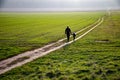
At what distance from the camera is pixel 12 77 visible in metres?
17.9

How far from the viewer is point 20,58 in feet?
80.4

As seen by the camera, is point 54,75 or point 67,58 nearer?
point 54,75

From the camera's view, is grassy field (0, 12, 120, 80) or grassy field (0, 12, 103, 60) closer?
grassy field (0, 12, 120, 80)

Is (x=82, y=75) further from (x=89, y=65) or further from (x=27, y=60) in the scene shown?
(x=27, y=60)

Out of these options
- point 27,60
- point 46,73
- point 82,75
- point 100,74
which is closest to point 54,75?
point 46,73

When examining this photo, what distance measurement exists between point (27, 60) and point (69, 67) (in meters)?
4.98

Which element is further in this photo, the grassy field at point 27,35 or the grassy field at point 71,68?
the grassy field at point 27,35

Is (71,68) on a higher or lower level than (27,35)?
lower

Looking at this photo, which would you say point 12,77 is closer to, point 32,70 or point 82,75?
point 32,70

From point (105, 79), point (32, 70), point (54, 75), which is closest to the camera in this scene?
point (105, 79)

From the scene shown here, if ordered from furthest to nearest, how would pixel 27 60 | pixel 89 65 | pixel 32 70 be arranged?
1. pixel 27 60
2. pixel 89 65
3. pixel 32 70

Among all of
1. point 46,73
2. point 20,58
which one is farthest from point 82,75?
point 20,58

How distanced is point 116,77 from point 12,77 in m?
7.72

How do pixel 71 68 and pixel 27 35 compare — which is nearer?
pixel 71 68
